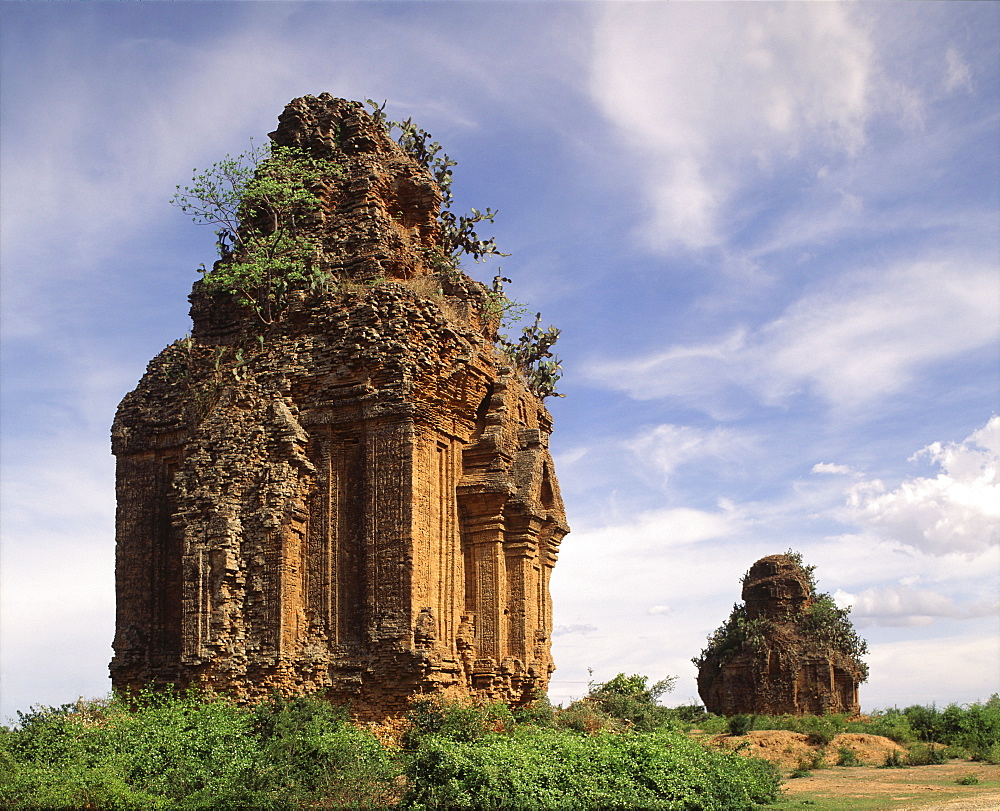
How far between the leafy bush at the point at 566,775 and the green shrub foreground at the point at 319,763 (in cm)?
2

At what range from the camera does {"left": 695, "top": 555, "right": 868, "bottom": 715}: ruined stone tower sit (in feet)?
131

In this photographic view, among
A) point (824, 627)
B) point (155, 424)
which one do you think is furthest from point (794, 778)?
point (824, 627)

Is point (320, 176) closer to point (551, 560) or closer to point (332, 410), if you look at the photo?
point (332, 410)

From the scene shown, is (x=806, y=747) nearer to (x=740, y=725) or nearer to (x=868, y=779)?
(x=740, y=725)

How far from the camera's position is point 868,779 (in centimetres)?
2270

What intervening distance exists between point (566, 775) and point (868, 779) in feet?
43.8

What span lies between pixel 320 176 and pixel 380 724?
32.0 ft

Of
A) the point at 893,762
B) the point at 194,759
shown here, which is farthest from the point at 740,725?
the point at 194,759

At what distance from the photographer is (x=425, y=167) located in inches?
797

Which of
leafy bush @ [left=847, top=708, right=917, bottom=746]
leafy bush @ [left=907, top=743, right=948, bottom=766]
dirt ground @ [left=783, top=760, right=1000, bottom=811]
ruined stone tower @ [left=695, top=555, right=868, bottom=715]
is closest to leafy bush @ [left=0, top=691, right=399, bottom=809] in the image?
dirt ground @ [left=783, top=760, right=1000, bottom=811]

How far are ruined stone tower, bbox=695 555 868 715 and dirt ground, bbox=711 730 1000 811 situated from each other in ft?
27.3

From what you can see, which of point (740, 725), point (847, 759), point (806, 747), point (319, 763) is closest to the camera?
point (319, 763)

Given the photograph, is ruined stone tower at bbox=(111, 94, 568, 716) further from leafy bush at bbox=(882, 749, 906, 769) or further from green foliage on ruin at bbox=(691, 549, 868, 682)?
green foliage on ruin at bbox=(691, 549, 868, 682)

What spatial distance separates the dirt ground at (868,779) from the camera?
17375 millimetres
